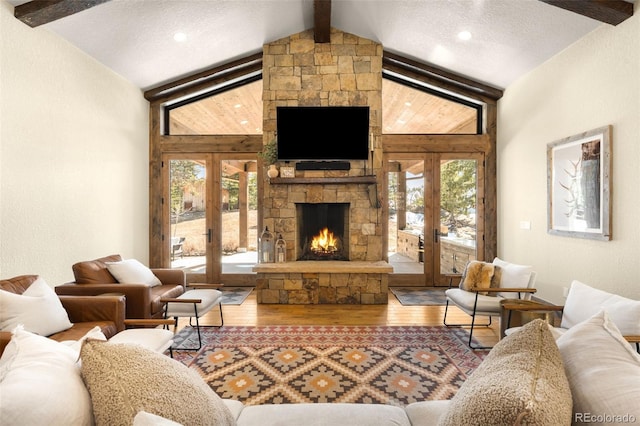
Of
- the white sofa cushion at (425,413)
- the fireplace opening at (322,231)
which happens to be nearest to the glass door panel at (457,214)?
the fireplace opening at (322,231)

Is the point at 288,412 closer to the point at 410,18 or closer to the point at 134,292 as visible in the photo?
the point at 134,292

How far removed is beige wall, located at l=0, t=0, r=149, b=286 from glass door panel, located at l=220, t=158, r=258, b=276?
1.44m

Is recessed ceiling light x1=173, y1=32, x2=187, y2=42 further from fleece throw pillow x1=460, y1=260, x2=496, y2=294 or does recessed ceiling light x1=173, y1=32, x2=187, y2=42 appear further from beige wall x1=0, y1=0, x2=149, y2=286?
fleece throw pillow x1=460, y1=260, x2=496, y2=294

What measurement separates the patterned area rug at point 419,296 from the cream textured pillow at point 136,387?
14.1 ft

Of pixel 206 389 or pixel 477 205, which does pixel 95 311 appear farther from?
pixel 477 205

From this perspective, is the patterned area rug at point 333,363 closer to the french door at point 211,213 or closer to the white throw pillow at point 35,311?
the white throw pillow at point 35,311

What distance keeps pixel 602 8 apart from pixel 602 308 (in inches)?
107

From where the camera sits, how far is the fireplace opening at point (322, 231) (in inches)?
217

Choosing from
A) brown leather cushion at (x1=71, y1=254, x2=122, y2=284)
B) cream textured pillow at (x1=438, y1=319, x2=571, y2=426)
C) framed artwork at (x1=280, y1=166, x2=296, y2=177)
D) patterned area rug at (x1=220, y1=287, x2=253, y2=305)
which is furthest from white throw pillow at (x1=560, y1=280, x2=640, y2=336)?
brown leather cushion at (x1=71, y1=254, x2=122, y2=284)

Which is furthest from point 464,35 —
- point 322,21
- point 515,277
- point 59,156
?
point 59,156

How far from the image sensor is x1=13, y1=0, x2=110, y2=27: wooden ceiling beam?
315 centimetres

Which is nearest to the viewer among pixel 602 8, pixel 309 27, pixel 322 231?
pixel 602 8

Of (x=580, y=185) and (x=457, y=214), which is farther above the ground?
(x=580, y=185)

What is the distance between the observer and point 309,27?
5156 millimetres
